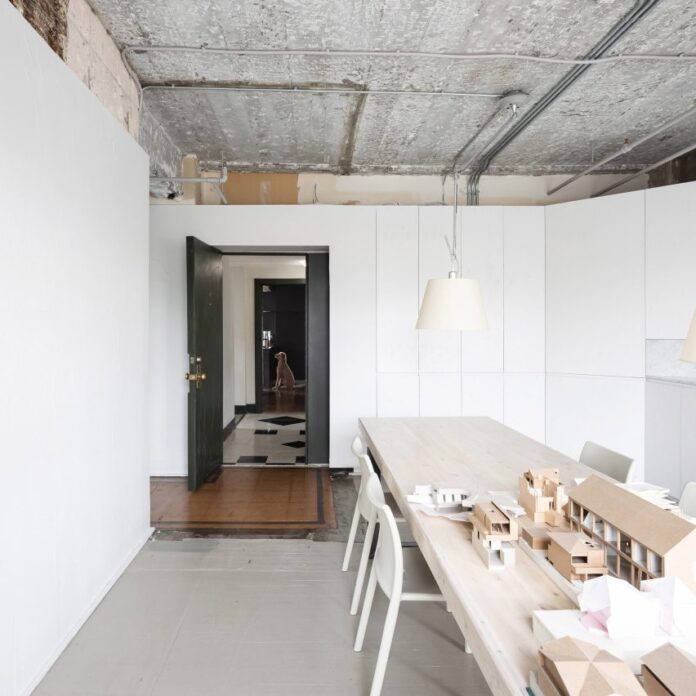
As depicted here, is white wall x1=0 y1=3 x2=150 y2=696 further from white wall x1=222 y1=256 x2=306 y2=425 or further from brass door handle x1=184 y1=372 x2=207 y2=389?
white wall x1=222 y1=256 x2=306 y2=425

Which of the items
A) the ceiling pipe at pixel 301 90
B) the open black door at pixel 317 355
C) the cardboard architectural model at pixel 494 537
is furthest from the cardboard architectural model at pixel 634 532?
the open black door at pixel 317 355

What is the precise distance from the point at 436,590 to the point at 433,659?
409 mm

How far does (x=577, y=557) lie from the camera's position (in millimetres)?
1334

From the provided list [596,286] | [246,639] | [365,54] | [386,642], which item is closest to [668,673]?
[386,642]

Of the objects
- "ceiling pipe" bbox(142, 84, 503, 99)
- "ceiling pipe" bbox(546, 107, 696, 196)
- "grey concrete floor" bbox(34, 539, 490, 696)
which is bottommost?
"grey concrete floor" bbox(34, 539, 490, 696)

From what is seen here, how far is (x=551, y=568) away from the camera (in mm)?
1393

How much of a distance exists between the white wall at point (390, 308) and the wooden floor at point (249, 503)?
1.43 ft

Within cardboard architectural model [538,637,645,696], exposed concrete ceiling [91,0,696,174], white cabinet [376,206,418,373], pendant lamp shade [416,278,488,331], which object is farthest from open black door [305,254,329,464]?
cardboard architectural model [538,637,645,696]

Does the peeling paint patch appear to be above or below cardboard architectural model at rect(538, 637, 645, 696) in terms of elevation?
above

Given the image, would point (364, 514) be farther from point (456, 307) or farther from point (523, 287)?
point (523, 287)

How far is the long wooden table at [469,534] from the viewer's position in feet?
3.60

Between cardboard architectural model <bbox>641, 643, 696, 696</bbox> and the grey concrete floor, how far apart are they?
1391 mm

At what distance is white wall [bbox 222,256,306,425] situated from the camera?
7.28 m

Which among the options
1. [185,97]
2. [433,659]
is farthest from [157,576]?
[185,97]
